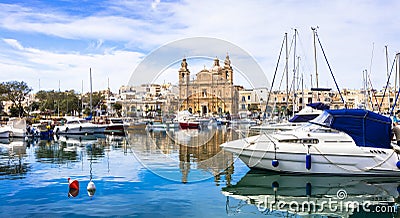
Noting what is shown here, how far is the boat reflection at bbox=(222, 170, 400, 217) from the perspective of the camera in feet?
36.0

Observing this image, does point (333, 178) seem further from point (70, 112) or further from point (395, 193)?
point (70, 112)

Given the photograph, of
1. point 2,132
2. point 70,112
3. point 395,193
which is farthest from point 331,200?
point 70,112

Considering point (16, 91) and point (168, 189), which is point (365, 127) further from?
point (16, 91)

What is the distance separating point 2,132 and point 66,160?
19056 millimetres

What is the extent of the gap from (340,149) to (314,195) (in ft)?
9.72

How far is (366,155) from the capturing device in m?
14.7

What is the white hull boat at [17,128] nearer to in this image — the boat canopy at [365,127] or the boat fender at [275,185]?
the boat fender at [275,185]

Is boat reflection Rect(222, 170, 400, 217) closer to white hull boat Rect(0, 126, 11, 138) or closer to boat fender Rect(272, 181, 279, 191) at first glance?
boat fender Rect(272, 181, 279, 191)

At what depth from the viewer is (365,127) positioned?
592 inches

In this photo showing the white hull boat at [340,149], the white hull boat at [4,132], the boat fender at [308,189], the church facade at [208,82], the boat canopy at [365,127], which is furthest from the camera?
the white hull boat at [4,132]

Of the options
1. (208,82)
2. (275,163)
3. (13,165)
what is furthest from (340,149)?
(13,165)

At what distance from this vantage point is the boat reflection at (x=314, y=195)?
36.0 feet

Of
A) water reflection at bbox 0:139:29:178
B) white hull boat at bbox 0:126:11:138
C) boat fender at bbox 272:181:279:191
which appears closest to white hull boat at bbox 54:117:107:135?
white hull boat at bbox 0:126:11:138

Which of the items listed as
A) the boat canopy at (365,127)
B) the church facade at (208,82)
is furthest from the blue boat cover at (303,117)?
the church facade at (208,82)
